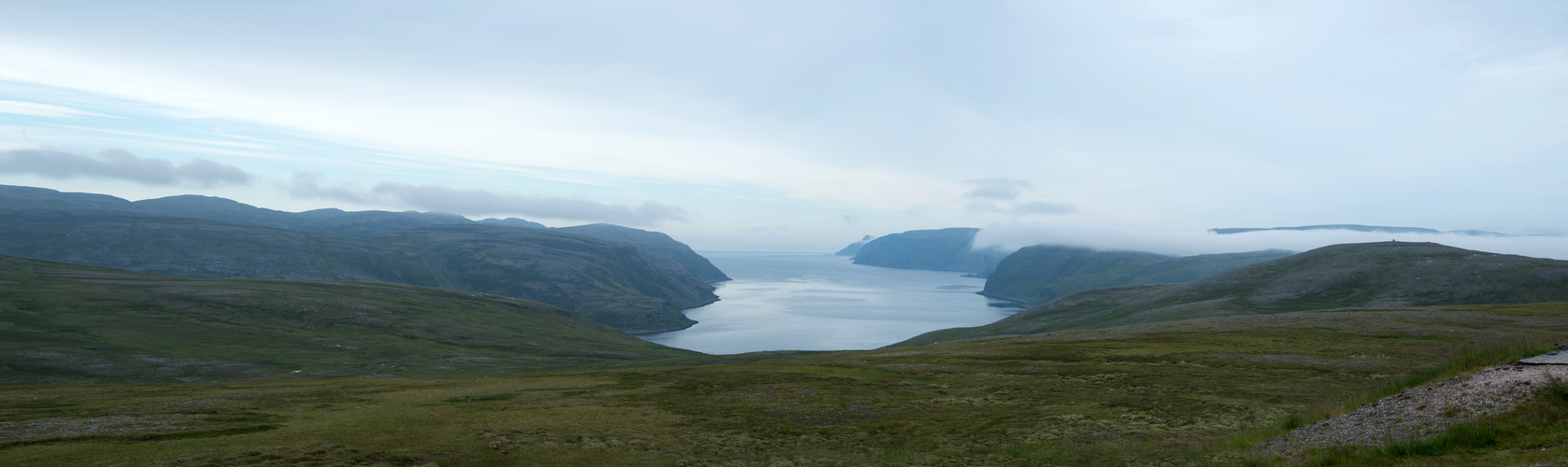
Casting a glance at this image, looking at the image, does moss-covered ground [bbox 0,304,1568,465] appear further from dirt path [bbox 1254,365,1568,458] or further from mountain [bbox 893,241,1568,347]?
mountain [bbox 893,241,1568,347]

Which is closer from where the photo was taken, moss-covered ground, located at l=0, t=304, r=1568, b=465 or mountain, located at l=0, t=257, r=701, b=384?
moss-covered ground, located at l=0, t=304, r=1568, b=465

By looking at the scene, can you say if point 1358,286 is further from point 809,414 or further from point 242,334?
point 242,334

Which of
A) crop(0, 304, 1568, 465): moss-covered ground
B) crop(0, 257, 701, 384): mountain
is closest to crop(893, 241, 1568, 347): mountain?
crop(0, 304, 1568, 465): moss-covered ground

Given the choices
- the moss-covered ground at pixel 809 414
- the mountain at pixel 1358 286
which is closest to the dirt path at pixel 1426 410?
the moss-covered ground at pixel 809 414

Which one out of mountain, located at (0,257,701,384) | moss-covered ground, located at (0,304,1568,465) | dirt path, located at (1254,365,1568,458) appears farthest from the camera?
mountain, located at (0,257,701,384)

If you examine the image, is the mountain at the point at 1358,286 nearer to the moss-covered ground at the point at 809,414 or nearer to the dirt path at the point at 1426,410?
the moss-covered ground at the point at 809,414

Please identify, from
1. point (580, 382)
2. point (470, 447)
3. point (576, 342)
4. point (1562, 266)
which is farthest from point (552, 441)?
point (1562, 266)
